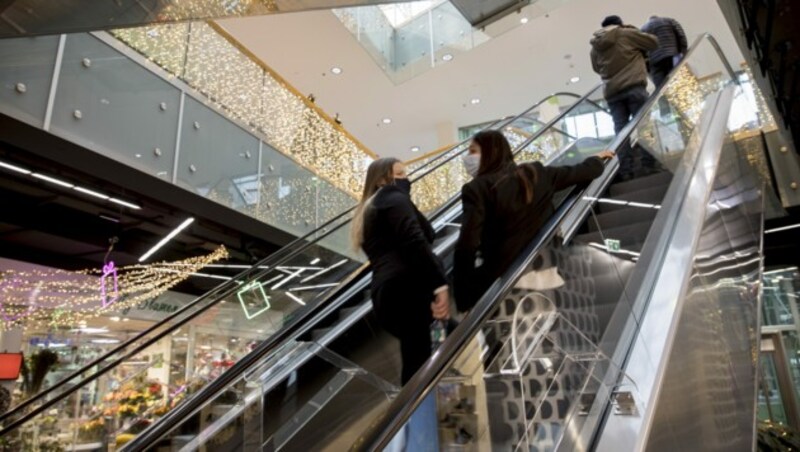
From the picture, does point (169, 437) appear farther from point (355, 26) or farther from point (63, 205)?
point (355, 26)

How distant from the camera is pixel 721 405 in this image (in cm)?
283

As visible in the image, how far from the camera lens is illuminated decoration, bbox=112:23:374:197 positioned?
661 centimetres

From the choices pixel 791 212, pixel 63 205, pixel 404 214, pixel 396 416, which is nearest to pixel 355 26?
pixel 63 205

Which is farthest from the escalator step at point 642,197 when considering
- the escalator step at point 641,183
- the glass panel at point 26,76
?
the glass panel at point 26,76

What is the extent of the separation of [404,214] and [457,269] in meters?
0.38

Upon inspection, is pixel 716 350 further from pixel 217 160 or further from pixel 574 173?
pixel 217 160

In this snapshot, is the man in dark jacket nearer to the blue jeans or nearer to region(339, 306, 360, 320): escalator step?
the blue jeans

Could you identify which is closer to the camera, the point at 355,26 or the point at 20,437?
the point at 20,437

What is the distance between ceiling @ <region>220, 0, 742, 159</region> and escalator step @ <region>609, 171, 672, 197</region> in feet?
22.1

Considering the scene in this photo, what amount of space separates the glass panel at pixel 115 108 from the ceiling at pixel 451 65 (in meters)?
5.55

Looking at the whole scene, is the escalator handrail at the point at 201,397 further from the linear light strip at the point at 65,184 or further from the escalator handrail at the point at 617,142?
the linear light strip at the point at 65,184

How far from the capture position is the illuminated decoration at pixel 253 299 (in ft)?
15.0

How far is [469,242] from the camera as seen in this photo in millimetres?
2398

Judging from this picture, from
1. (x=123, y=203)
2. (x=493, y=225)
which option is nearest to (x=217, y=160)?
(x=123, y=203)
